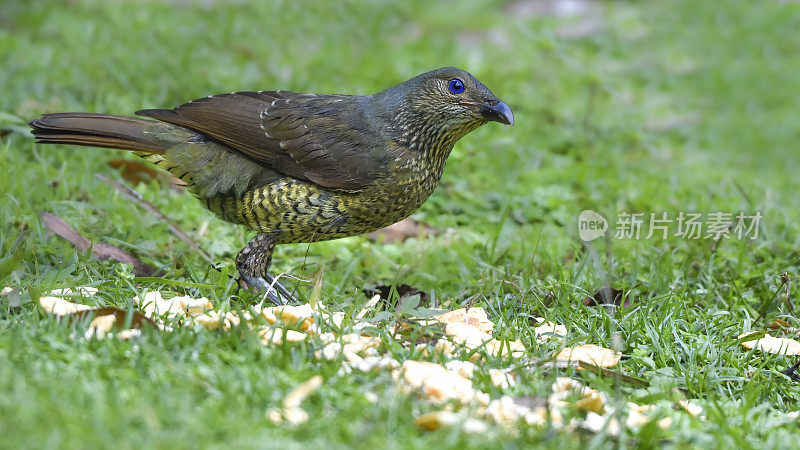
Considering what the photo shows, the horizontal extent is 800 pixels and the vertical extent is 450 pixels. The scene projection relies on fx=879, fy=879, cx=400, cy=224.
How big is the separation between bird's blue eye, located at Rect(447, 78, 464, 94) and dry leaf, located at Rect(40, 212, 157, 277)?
1.78 metres

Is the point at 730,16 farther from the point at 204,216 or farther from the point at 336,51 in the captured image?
the point at 204,216

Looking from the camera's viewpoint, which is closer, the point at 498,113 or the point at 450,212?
the point at 498,113

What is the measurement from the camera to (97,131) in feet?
14.3

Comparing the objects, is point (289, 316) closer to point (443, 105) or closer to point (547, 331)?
point (547, 331)

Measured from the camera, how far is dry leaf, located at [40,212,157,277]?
4.43m

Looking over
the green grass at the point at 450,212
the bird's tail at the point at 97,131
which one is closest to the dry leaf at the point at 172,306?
the green grass at the point at 450,212

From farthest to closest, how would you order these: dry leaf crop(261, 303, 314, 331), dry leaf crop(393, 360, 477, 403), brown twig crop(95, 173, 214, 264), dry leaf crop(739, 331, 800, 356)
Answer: brown twig crop(95, 173, 214, 264) → dry leaf crop(739, 331, 800, 356) → dry leaf crop(261, 303, 314, 331) → dry leaf crop(393, 360, 477, 403)

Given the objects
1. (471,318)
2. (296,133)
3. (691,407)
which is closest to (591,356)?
(691,407)

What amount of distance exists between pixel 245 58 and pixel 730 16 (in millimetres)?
7503

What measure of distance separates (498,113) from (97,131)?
6.53ft

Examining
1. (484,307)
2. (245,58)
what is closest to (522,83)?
(245,58)

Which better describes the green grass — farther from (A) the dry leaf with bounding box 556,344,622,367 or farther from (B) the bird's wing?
(B) the bird's wing

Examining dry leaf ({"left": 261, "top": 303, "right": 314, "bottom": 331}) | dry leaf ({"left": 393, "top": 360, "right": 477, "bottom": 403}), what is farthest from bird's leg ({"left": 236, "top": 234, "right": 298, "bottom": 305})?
dry leaf ({"left": 393, "top": 360, "right": 477, "bottom": 403})

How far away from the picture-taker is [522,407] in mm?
3068
